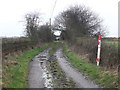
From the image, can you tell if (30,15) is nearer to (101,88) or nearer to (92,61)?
(92,61)

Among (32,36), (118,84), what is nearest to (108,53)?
(118,84)

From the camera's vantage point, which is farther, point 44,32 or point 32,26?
point 44,32

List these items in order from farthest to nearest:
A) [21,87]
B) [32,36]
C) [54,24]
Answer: [54,24], [32,36], [21,87]

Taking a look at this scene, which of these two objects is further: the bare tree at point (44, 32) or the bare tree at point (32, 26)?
the bare tree at point (44, 32)

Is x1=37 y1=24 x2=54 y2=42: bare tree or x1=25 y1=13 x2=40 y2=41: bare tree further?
x1=37 y1=24 x2=54 y2=42: bare tree

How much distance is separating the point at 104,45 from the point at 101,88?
5072 millimetres

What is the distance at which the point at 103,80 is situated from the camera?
668 centimetres

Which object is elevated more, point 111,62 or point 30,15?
point 30,15

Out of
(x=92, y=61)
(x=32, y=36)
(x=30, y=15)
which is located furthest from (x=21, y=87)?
(x=30, y=15)

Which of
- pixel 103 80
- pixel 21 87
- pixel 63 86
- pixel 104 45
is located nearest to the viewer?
pixel 21 87

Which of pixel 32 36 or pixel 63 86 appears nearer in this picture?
pixel 63 86

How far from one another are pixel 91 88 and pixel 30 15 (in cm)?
3997

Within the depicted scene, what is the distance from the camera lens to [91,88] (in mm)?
5918

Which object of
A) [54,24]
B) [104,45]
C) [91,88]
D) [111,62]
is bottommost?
[91,88]
